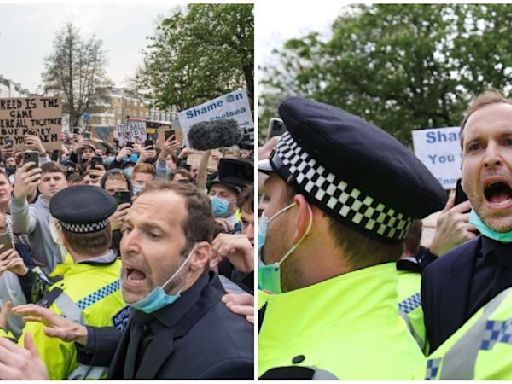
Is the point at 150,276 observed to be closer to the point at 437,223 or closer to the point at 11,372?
the point at 11,372

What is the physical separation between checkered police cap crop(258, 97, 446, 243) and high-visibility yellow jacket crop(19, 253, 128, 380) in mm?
1192

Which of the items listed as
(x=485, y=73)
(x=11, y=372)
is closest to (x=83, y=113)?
(x=11, y=372)

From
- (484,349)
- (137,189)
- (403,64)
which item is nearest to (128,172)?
(137,189)

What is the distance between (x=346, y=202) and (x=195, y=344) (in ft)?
3.21

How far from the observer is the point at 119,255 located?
2902 millimetres

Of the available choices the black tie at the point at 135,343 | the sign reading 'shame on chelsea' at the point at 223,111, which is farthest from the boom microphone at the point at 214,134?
the black tie at the point at 135,343

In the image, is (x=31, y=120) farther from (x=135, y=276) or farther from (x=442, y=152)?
(x=442, y=152)

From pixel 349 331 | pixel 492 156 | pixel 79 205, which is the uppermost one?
pixel 492 156

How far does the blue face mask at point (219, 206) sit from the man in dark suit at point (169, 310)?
0.09 feet

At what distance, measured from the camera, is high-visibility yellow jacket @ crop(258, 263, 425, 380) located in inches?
67.7

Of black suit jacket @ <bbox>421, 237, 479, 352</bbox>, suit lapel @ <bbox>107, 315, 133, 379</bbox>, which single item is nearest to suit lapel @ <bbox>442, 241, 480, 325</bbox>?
black suit jacket @ <bbox>421, 237, 479, 352</bbox>

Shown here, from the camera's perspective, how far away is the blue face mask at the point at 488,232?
2.11 metres

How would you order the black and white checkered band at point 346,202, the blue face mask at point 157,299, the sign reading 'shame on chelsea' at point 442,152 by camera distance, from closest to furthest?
1. the black and white checkered band at point 346,202
2. the blue face mask at point 157,299
3. the sign reading 'shame on chelsea' at point 442,152

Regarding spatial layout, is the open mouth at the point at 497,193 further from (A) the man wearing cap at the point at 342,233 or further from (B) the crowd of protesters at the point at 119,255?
(B) the crowd of protesters at the point at 119,255
